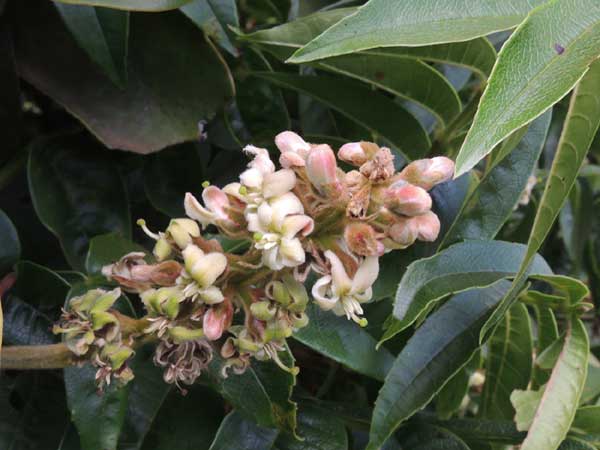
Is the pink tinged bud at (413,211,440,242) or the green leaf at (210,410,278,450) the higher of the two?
the pink tinged bud at (413,211,440,242)

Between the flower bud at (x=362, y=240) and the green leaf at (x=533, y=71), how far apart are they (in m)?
0.08

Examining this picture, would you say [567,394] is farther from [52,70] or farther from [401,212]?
[52,70]

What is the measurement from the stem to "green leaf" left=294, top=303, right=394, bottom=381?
18 centimetres

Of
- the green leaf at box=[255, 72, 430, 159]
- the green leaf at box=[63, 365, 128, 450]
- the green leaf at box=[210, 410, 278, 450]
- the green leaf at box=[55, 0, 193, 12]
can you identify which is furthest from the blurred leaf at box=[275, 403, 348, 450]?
the green leaf at box=[55, 0, 193, 12]

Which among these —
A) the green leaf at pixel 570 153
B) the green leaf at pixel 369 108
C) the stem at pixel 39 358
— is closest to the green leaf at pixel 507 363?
the green leaf at pixel 369 108

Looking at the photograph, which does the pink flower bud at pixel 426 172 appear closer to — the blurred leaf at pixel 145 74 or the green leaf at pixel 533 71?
the green leaf at pixel 533 71

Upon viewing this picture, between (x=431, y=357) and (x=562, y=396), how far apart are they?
122 millimetres

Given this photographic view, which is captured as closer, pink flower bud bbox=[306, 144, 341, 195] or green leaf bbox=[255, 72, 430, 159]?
pink flower bud bbox=[306, 144, 341, 195]

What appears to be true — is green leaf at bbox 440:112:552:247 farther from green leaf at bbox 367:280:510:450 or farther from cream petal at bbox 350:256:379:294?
cream petal at bbox 350:256:379:294

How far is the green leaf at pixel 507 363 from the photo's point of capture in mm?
788

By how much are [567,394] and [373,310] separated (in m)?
0.18

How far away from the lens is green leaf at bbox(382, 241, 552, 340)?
0.55 m

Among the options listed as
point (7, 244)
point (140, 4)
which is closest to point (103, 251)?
point (7, 244)

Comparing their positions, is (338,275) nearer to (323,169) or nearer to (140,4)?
(323,169)
